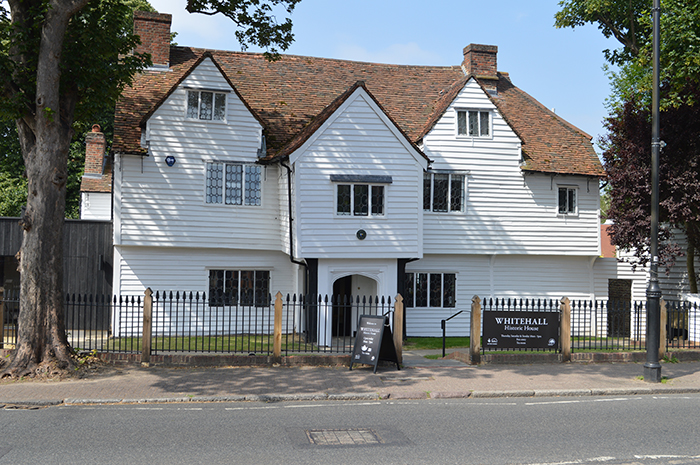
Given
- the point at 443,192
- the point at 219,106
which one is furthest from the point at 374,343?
the point at 219,106

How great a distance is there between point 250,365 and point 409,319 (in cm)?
861

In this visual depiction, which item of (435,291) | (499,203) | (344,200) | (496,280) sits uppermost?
(499,203)

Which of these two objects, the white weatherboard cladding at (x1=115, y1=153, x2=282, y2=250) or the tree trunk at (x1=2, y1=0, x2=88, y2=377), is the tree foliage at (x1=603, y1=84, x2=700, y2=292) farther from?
the tree trunk at (x1=2, y1=0, x2=88, y2=377)

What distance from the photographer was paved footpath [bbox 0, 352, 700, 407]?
1070cm

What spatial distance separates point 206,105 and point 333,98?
4.99 metres

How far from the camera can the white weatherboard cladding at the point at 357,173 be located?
17.9 meters

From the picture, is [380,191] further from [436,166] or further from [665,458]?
[665,458]

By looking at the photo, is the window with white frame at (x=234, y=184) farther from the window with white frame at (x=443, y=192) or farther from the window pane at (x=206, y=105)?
the window with white frame at (x=443, y=192)

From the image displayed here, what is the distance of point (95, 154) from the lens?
107 feet

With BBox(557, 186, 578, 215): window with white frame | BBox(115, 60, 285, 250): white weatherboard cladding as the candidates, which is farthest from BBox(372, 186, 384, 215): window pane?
BBox(557, 186, 578, 215): window with white frame

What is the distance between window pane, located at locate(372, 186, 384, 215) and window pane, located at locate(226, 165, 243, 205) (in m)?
4.52

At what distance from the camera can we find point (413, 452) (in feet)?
24.8

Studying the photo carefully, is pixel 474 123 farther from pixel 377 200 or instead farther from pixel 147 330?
pixel 147 330

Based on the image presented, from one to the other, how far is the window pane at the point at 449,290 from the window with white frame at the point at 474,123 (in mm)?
5213
